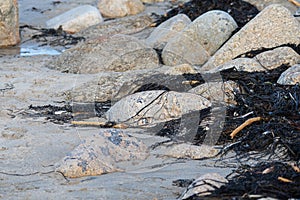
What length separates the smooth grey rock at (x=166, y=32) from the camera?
9.24 metres

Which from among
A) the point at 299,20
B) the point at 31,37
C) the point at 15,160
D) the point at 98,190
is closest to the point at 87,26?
the point at 31,37

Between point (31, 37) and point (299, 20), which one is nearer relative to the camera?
point (299, 20)

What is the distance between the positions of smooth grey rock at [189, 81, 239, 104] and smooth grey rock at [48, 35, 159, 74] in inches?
81.0

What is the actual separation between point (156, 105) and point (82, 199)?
2.07 metres

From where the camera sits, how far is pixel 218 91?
604 centimetres

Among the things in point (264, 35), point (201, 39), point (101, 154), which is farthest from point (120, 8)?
point (101, 154)

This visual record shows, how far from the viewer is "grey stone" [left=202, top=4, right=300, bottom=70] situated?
7.91 meters

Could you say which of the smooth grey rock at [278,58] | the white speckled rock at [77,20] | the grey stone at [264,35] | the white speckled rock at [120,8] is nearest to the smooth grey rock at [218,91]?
the smooth grey rock at [278,58]

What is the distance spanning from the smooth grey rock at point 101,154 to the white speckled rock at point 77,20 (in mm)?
6916

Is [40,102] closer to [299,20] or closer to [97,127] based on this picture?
[97,127]

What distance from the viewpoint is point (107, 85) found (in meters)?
6.96

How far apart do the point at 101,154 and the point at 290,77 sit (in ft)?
8.37

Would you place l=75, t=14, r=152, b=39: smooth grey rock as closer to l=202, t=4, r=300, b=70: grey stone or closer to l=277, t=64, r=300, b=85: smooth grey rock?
l=202, t=4, r=300, b=70: grey stone

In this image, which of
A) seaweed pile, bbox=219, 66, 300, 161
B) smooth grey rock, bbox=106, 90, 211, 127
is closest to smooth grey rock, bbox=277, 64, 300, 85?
seaweed pile, bbox=219, 66, 300, 161
